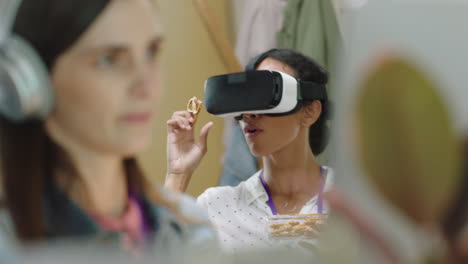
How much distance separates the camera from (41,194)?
1.48ft

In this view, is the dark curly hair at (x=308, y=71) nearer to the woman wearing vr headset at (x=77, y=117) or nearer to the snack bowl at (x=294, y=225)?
the snack bowl at (x=294, y=225)

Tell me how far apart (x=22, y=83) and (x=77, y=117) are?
43mm

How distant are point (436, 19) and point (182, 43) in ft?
0.69

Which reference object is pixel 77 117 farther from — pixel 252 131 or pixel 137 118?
pixel 252 131

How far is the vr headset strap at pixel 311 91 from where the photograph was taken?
0.69m

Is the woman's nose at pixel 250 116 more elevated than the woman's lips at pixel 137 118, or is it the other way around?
the woman's lips at pixel 137 118

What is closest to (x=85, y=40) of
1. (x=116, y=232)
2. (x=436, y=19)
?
(x=116, y=232)

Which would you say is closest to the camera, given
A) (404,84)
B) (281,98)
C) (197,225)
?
(404,84)

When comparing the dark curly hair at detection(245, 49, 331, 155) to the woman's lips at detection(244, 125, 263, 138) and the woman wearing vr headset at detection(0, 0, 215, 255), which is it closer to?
the woman's lips at detection(244, 125, 263, 138)

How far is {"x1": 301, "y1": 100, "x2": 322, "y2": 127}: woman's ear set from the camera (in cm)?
70

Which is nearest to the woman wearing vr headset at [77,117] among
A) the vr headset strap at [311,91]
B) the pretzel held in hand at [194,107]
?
the pretzel held in hand at [194,107]

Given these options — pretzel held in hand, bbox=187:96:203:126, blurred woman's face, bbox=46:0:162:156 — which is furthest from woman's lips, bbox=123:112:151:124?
pretzel held in hand, bbox=187:96:203:126

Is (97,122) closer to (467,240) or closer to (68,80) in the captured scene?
(68,80)

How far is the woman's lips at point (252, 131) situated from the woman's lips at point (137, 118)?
21cm
